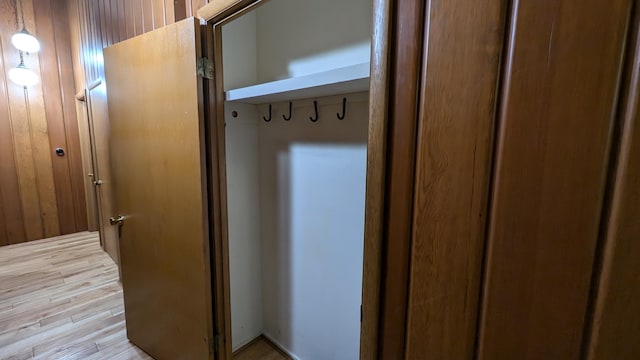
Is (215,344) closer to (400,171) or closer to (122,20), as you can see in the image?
(400,171)

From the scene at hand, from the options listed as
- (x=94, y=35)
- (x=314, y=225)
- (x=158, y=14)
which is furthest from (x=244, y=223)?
(x=94, y=35)

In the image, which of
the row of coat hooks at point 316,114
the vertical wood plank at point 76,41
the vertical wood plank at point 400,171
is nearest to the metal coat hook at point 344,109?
the row of coat hooks at point 316,114

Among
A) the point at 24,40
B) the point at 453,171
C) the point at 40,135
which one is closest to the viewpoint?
the point at 453,171

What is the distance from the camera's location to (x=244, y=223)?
6.17 ft

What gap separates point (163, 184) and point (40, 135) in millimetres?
3706

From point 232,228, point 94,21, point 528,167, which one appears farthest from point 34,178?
point 528,167

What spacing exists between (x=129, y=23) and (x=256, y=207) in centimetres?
149

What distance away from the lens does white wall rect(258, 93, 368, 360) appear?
1.46 meters

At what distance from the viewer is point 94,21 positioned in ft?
8.51

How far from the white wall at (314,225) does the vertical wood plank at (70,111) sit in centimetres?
383

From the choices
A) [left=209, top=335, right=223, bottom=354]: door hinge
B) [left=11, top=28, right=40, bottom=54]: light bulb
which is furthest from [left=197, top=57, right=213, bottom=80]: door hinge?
[left=11, top=28, right=40, bottom=54]: light bulb

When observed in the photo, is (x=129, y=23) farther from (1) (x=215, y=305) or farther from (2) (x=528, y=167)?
(2) (x=528, y=167)

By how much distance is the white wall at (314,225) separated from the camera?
1456mm

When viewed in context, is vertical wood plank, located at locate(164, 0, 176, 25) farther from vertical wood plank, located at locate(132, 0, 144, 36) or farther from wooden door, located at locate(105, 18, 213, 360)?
vertical wood plank, located at locate(132, 0, 144, 36)
